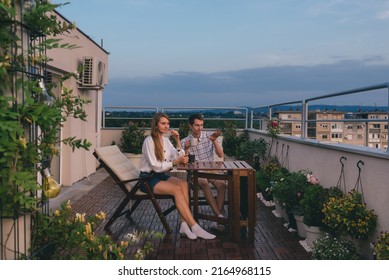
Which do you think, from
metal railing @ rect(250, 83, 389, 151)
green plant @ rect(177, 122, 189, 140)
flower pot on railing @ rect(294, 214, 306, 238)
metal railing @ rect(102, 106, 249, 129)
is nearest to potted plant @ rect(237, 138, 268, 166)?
metal railing @ rect(250, 83, 389, 151)

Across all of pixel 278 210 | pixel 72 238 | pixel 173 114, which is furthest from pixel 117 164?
pixel 173 114

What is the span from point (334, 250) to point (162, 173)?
2.12 metres

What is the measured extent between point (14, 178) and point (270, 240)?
3.31 metres

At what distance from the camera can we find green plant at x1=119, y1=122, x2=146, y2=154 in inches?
460

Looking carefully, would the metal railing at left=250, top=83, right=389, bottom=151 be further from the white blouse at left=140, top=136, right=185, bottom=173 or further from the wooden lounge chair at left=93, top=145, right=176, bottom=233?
the wooden lounge chair at left=93, top=145, right=176, bottom=233

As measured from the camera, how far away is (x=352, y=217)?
13.4 ft

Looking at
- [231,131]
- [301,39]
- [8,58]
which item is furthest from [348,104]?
[231,131]

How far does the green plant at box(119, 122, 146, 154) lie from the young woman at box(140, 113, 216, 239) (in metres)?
6.38

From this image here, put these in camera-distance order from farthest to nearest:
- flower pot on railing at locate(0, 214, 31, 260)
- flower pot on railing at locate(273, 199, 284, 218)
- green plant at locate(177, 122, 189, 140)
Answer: green plant at locate(177, 122, 189, 140)
flower pot on railing at locate(273, 199, 284, 218)
flower pot on railing at locate(0, 214, 31, 260)

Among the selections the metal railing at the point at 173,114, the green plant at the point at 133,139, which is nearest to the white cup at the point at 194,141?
the green plant at the point at 133,139

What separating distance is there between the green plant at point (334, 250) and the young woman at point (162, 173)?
3.97ft

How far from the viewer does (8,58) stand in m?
2.46

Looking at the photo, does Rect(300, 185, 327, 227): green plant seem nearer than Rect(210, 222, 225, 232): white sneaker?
Yes
